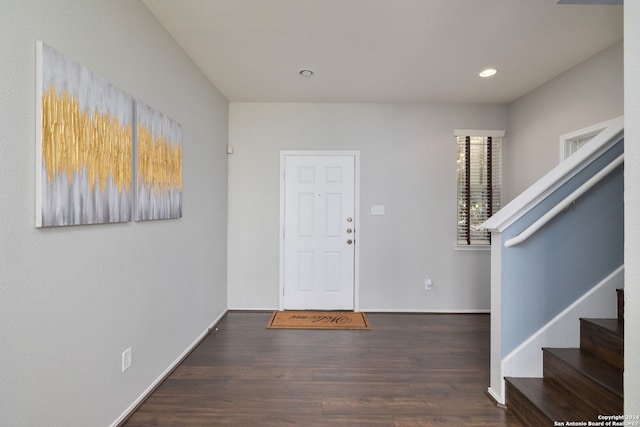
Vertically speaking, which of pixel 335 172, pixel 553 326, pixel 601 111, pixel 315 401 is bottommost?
Answer: pixel 315 401

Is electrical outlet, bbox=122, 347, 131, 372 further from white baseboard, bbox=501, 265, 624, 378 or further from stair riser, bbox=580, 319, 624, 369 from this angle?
stair riser, bbox=580, 319, 624, 369

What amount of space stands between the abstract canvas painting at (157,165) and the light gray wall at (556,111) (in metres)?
3.43

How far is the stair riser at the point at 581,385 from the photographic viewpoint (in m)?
1.42

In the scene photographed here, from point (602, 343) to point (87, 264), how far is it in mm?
2867

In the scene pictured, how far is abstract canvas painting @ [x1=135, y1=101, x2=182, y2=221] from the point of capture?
1.86m

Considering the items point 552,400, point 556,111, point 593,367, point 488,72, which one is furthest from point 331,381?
point 556,111

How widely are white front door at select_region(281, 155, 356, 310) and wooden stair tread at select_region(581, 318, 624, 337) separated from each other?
2.24 metres

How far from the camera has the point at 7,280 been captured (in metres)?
1.10

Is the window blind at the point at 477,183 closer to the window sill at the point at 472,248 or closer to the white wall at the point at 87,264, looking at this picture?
the window sill at the point at 472,248

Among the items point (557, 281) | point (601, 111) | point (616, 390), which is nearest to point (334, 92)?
point (601, 111)

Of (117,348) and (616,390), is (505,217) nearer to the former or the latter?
(616,390)

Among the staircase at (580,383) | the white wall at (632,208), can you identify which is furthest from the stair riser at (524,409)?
the white wall at (632,208)

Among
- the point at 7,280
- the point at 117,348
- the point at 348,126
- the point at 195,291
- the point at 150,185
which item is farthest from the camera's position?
the point at 348,126

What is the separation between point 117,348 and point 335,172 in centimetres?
271
